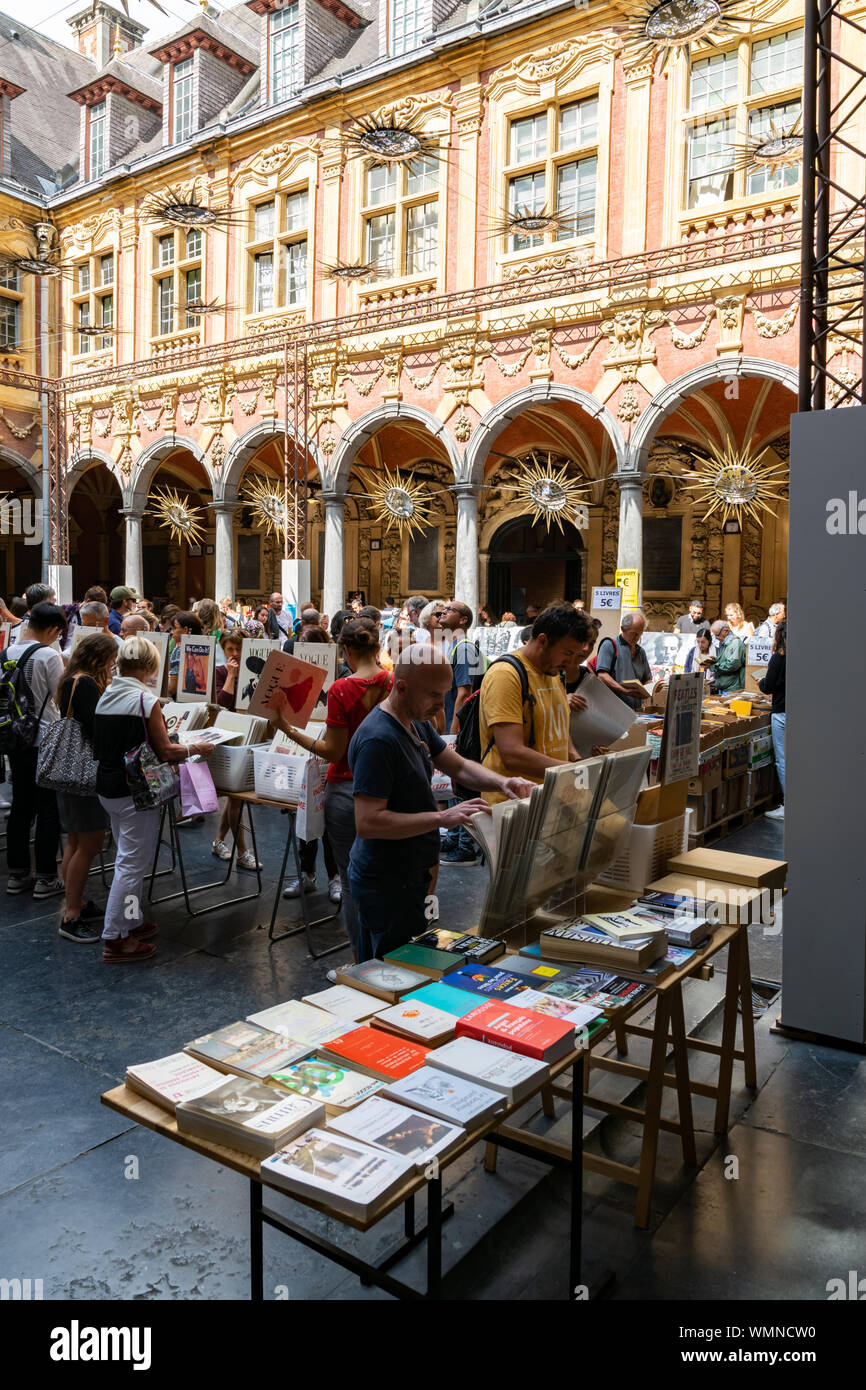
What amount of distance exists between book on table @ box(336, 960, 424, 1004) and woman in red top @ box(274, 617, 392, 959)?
4.77 feet

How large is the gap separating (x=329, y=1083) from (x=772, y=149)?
12.3 metres

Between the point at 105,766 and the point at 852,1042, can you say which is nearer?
the point at 852,1042

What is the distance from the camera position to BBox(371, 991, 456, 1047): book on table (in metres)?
2.14

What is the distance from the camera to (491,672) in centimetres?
357

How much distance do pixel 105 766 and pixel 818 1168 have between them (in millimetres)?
3319

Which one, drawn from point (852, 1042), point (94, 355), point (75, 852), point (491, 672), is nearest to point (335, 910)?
point (75, 852)

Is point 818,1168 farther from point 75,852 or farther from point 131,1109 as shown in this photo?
point 75,852

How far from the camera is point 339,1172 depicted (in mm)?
1699

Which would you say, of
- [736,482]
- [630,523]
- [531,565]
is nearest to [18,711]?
[630,523]

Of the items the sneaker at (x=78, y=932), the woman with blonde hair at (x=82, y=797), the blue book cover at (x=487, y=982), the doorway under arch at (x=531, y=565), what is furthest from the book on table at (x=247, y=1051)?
the doorway under arch at (x=531, y=565)

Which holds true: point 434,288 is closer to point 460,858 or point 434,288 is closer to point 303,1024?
point 460,858

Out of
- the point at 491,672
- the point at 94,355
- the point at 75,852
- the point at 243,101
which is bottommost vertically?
the point at 75,852

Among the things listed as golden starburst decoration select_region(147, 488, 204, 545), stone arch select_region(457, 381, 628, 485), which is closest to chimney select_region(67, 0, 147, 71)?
golden starburst decoration select_region(147, 488, 204, 545)
